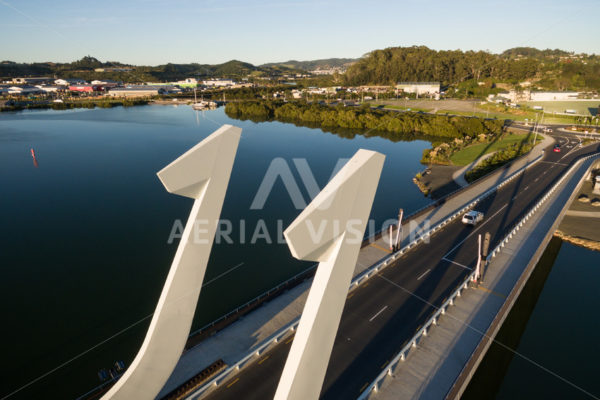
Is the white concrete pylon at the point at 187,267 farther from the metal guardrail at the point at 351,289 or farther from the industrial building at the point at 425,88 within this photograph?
the industrial building at the point at 425,88

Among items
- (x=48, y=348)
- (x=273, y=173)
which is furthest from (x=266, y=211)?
(x=48, y=348)

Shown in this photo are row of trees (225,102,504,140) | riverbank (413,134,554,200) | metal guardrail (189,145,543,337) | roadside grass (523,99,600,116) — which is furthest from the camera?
roadside grass (523,99,600,116)

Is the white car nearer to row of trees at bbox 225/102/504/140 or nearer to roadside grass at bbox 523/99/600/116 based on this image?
row of trees at bbox 225/102/504/140

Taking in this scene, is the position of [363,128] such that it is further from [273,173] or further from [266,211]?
[266,211]

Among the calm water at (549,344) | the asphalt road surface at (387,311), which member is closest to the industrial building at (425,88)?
the asphalt road surface at (387,311)

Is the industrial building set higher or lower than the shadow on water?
higher

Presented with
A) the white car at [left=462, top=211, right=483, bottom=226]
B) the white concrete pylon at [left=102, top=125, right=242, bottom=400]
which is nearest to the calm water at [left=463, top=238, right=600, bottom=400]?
the white car at [left=462, top=211, right=483, bottom=226]
